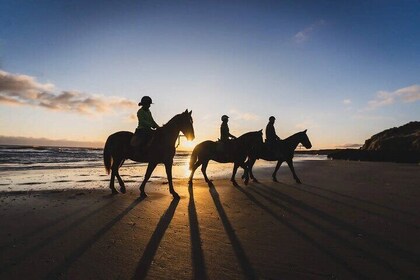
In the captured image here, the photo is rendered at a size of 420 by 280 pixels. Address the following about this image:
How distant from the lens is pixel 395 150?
38.7 metres

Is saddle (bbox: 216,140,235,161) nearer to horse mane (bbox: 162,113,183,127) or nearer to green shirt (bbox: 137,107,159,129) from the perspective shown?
horse mane (bbox: 162,113,183,127)

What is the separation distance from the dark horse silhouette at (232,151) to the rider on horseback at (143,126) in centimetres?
392

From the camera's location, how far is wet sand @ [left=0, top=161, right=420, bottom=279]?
3.59 metres

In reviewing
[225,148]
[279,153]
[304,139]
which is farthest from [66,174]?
[304,139]

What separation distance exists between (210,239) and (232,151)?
8.53 meters

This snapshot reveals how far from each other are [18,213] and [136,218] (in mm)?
2646

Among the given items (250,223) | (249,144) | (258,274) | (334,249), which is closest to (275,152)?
(249,144)

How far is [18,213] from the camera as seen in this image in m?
6.64

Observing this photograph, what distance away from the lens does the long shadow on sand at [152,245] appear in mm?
3559

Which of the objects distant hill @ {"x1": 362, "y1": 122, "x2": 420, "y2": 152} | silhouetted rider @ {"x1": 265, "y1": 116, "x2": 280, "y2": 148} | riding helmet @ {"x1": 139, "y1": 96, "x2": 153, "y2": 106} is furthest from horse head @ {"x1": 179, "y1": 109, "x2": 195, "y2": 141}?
distant hill @ {"x1": 362, "y1": 122, "x2": 420, "y2": 152}

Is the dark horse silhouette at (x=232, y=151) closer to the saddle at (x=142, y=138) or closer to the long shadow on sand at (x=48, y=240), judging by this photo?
the saddle at (x=142, y=138)

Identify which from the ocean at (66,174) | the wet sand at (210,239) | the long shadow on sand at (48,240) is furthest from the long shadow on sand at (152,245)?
the ocean at (66,174)

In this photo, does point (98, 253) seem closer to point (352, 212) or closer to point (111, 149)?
point (352, 212)

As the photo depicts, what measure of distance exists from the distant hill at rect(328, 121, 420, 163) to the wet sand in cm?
2942
